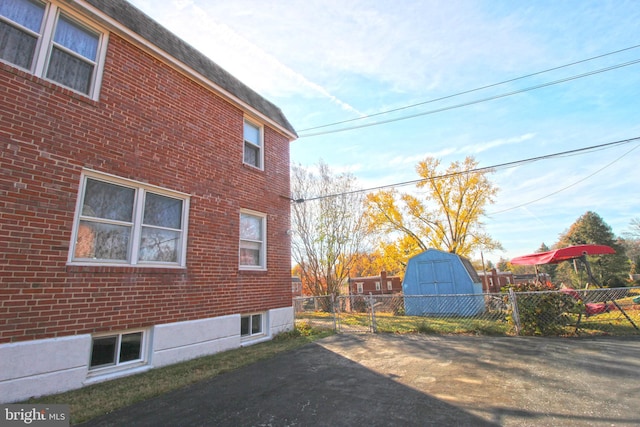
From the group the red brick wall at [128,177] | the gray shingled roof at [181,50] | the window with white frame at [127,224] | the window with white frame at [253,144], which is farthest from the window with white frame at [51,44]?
the window with white frame at [253,144]

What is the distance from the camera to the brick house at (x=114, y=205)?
12.0ft

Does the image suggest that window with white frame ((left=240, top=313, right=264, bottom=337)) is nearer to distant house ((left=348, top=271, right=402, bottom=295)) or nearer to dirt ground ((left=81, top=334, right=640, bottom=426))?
dirt ground ((left=81, top=334, right=640, bottom=426))

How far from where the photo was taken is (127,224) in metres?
4.82

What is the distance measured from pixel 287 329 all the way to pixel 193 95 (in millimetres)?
6439

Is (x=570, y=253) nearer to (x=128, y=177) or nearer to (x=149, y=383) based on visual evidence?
(x=149, y=383)

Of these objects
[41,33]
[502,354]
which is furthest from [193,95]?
[502,354]

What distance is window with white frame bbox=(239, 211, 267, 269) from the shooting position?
7059mm

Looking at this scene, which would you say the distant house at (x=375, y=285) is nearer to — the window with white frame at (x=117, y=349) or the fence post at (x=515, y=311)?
the fence post at (x=515, y=311)

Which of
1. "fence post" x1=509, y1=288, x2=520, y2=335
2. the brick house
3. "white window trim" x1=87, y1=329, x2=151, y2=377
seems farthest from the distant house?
"white window trim" x1=87, y1=329, x2=151, y2=377

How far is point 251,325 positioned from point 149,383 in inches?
118

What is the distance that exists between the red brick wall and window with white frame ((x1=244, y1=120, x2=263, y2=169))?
1.32 feet

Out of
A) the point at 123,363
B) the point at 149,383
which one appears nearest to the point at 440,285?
the point at 149,383

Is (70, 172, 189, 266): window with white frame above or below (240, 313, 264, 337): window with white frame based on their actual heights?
above

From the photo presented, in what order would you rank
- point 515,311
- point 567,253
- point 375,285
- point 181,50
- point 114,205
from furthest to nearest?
point 375,285
point 567,253
point 515,311
point 181,50
point 114,205
